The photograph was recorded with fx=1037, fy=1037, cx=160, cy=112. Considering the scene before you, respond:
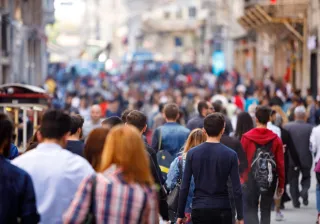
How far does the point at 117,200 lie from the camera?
231 inches

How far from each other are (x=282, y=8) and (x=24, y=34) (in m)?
9.60

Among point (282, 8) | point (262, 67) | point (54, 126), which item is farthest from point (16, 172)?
point (262, 67)

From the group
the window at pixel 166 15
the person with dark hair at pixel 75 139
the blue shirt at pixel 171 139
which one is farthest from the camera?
the window at pixel 166 15

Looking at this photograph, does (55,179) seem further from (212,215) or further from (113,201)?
(212,215)

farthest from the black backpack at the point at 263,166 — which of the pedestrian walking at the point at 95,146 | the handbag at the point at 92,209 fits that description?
the handbag at the point at 92,209

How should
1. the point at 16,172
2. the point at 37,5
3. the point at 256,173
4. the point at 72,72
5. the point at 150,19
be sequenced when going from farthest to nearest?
the point at 150,19 < the point at 72,72 < the point at 37,5 < the point at 256,173 < the point at 16,172

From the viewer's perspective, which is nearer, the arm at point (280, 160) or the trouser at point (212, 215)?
the trouser at point (212, 215)

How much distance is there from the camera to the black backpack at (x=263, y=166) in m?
11.3

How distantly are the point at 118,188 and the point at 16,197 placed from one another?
30.7 inches

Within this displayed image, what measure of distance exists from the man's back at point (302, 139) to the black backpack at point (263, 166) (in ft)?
15.9

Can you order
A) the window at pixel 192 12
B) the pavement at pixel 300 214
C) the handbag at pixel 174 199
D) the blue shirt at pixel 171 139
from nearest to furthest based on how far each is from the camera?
the handbag at pixel 174 199
the blue shirt at pixel 171 139
the pavement at pixel 300 214
the window at pixel 192 12

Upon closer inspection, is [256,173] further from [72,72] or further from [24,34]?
[72,72]

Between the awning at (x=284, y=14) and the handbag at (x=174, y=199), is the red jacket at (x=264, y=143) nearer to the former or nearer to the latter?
the handbag at (x=174, y=199)

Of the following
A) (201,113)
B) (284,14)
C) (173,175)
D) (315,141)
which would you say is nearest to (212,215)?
(173,175)
